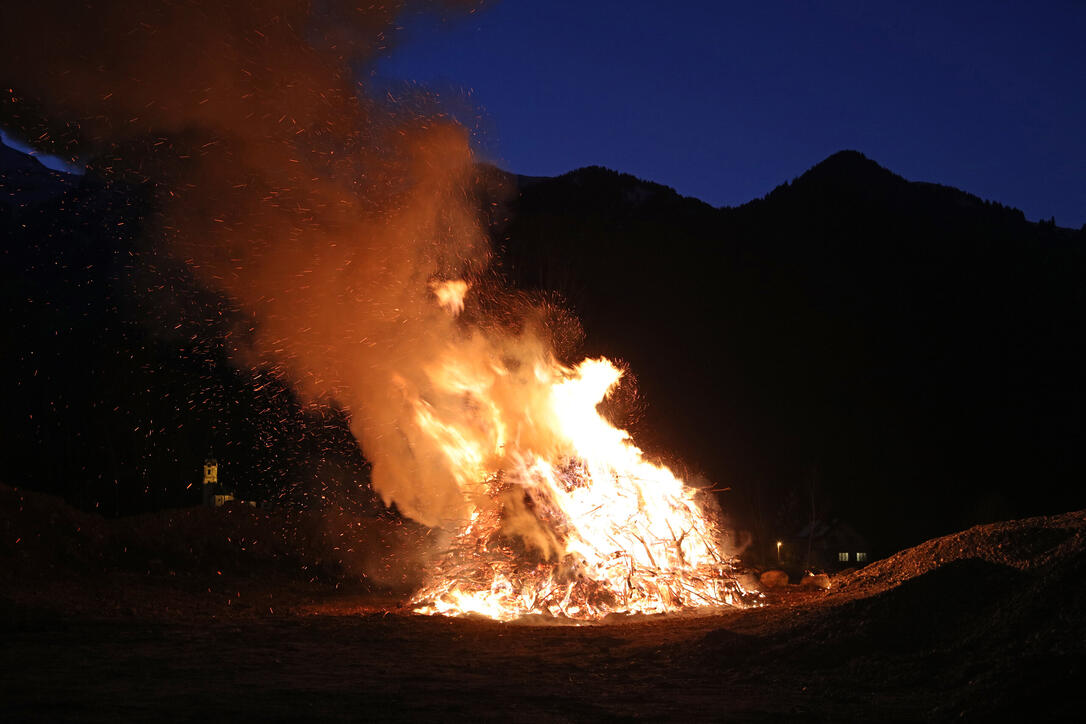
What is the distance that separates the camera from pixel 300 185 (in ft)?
48.2

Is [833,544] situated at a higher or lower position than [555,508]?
lower

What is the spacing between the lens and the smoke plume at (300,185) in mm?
12125

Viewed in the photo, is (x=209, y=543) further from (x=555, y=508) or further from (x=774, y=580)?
(x=774, y=580)

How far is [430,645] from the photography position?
1105cm

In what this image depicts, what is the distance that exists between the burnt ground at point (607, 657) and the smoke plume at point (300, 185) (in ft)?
13.1

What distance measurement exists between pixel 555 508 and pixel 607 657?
16.2 feet

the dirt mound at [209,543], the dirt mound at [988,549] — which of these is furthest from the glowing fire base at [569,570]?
the dirt mound at [209,543]

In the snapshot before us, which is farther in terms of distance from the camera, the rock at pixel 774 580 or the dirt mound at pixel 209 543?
the rock at pixel 774 580

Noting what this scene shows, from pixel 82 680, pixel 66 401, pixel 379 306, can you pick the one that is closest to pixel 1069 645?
pixel 82 680

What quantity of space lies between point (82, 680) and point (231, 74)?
9046mm

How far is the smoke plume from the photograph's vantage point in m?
12.1

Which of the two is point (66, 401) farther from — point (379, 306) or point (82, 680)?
point (82, 680)

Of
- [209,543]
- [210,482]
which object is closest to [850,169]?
[210,482]

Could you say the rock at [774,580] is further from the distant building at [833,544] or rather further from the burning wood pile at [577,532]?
the distant building at [833,544]
